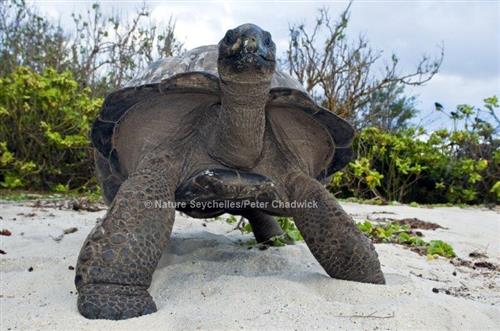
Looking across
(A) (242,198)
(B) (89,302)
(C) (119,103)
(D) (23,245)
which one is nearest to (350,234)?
(A) (242,198)

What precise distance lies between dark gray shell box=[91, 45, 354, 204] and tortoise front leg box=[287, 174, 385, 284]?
57cm

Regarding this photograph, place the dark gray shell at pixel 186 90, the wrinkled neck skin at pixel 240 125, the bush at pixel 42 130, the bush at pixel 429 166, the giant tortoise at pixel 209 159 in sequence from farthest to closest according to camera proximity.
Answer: the bush at pixel 429 166 < the bush at pixel 42 130 < the dark gray shell at pixel 186 90 < the wrinkled neck skin at pixel 240 125 < the giant tortoise at pixel 209 159

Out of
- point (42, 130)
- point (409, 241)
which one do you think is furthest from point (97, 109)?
point (409, 241)

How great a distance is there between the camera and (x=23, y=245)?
3305 millimetres

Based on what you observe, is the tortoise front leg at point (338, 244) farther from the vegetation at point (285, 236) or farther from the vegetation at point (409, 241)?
the vegetation at point (409, 241)

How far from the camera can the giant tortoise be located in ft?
6.70

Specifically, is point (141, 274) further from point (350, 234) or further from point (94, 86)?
point (94, 86)

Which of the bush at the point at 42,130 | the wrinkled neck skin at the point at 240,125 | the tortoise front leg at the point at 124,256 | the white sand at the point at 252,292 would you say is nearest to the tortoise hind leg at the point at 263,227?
the white sand at the point at 252,292

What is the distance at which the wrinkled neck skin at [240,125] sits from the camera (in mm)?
2279

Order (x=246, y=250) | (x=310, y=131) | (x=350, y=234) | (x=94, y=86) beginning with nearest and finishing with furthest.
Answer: (x=350, y=234), (x=310, y=131), (x=246, y=250), (x=94, y=86)

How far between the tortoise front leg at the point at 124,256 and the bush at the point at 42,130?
5.53 metres

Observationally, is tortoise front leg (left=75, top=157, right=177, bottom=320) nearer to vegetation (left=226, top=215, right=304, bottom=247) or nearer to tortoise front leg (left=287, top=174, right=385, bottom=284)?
tortoise front leg (left=287, top=174, right=385, bottom=284)

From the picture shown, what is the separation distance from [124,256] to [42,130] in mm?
6463

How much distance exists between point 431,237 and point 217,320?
10.3 feet
